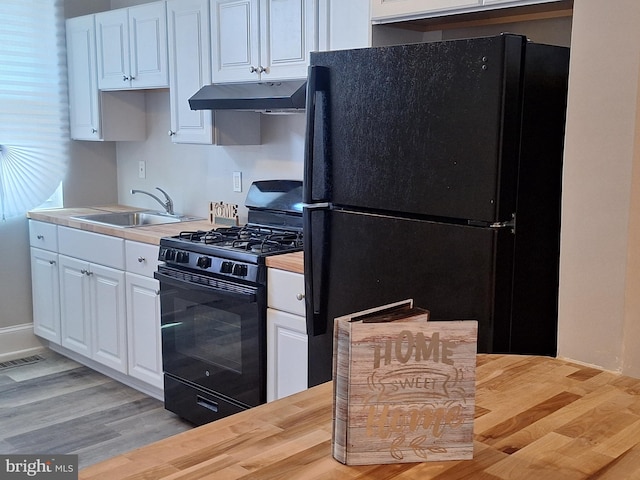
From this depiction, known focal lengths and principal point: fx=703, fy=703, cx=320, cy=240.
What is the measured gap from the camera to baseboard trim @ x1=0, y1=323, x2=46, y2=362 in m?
4.53

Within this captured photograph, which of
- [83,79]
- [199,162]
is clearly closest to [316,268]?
[199,162]

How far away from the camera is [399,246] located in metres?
2.18

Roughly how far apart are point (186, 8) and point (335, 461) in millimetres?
3080

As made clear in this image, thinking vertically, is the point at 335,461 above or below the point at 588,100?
below

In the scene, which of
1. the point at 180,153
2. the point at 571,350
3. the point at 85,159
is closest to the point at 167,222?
the point at 180,153

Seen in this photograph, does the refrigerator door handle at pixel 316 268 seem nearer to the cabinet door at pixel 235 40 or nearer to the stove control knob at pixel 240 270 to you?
the stove control knob at pixel 240 270

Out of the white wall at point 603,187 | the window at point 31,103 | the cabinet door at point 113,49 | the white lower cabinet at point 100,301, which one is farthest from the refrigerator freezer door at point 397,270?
the window at point 31,103

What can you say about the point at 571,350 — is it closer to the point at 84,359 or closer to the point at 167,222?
the point at 167,222

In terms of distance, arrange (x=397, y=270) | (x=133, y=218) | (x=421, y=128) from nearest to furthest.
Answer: (x=421, y=128) < (x=397, y=270) < (x=133, y=218)

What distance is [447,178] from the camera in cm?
203

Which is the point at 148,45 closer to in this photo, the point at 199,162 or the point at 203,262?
the point at 199,162

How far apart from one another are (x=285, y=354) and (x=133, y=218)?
202cm

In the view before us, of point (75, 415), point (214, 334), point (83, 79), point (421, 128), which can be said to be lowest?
point (75, 415)

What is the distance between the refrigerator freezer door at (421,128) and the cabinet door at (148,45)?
173 cm
